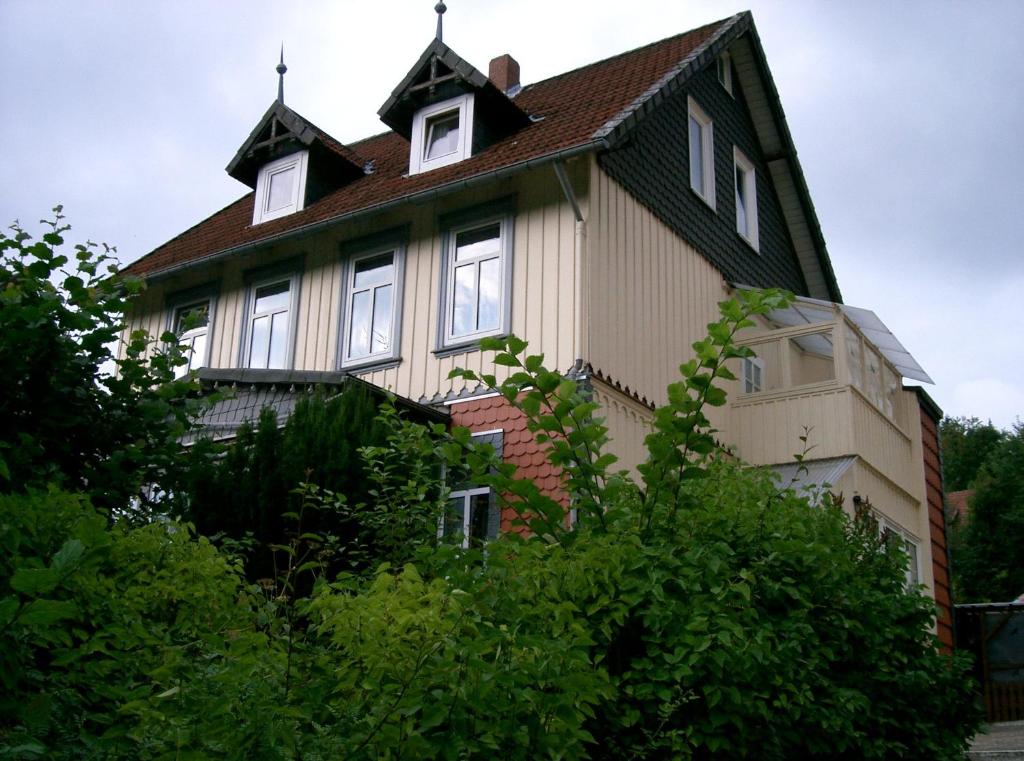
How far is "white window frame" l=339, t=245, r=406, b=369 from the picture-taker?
14492mm

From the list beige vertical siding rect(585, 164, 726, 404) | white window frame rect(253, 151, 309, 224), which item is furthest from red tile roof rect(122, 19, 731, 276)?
beige vertical siding rect(585, 164, 726, 404)

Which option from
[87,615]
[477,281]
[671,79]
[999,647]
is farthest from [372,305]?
[999,647]

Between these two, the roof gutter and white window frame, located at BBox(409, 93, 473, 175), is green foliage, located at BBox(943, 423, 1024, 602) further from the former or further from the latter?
the roof gutter

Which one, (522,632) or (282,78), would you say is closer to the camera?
(522,632)

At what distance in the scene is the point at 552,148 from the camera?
513 inches

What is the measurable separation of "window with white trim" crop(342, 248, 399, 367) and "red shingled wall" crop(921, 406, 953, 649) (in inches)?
363

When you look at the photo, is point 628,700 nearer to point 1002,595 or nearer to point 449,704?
point 449,704

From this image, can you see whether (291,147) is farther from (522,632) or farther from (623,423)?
(522,632)

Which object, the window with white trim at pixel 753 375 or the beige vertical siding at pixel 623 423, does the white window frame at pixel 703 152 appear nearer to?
the window with white trim at pixel 753 375

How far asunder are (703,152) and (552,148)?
479cm

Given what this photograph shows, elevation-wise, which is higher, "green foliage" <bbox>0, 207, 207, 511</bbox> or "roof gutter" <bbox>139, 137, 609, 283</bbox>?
"roof gutter" <bbox>139, 137, 609, 283</bbox>

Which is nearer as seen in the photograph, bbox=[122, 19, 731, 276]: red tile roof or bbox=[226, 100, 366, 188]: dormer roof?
bbox=[122, 19, 731, 276]: red tile roof

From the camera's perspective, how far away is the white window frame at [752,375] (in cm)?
1686

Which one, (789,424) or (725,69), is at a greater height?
(725,69)
